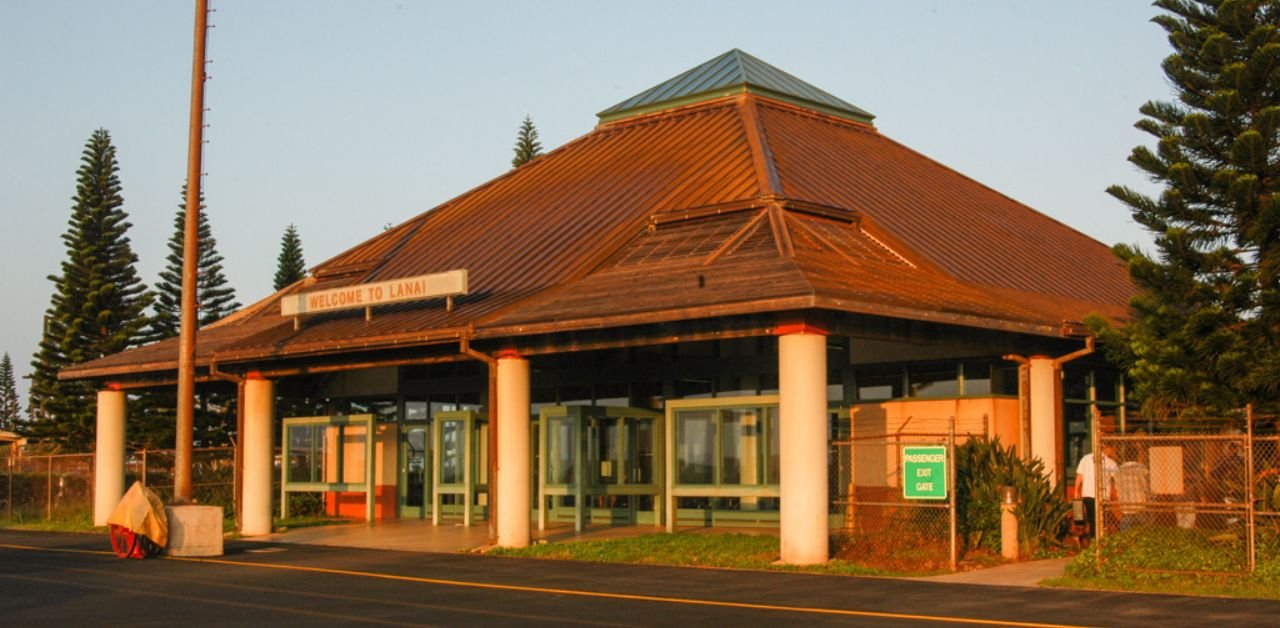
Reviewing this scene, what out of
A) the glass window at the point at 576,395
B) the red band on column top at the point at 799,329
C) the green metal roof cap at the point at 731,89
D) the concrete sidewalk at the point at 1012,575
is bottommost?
the concrete sidewalk at the point at 1012,575

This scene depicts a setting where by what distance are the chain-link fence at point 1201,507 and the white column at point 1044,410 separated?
4.75 feet

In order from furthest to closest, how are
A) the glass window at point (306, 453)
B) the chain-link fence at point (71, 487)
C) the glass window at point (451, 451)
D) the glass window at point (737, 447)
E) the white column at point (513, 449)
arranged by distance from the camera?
the chain-link fence at point (71, 487) < the glass window at point (306, 453) < the glass window at point (451, 451) < the glass window at point (737, 447) < the white column at point (513, 449)

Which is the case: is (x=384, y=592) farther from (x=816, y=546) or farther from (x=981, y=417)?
(x=981, y=417)

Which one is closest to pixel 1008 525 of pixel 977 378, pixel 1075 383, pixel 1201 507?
pixel 1201 507

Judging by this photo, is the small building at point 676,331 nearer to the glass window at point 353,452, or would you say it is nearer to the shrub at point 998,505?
the glass window at point 353,452

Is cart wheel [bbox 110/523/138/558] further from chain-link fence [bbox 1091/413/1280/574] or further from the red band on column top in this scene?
chain-link fence [bbox 1091/413/1280/574]

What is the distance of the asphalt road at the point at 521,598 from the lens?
14.3m

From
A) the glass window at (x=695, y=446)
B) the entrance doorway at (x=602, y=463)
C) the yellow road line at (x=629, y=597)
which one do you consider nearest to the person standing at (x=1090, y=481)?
the glass window at (x=695, y=446)

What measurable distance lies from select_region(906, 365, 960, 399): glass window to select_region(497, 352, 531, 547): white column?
654cm

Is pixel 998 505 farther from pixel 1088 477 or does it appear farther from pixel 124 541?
pixel 124 541

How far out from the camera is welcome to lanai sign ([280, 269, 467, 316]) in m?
25.0

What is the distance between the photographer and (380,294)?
2611 centimetres

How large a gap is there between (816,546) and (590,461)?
7769mm

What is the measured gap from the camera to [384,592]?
17234 millimetres
